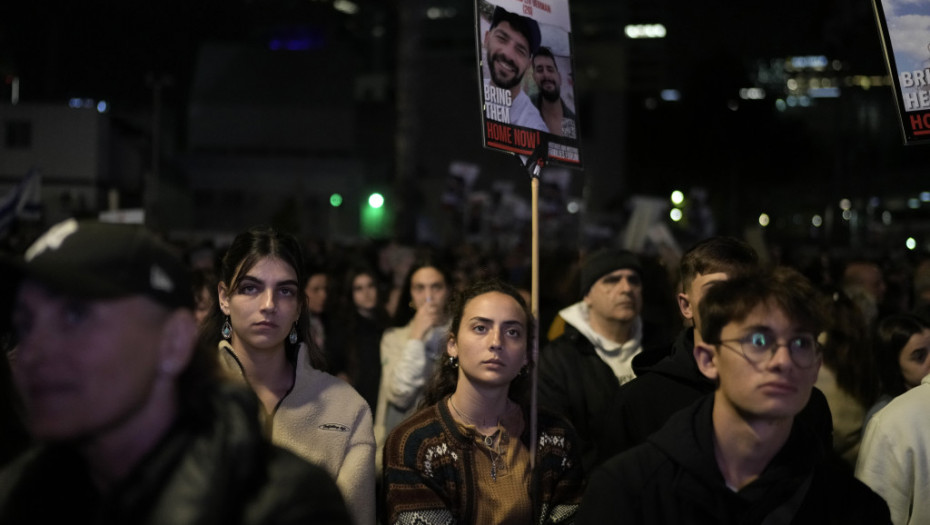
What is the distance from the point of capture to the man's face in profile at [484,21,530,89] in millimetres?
5199

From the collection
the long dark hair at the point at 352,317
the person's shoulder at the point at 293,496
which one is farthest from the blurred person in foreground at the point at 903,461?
the long dark hair at the point at 352,317

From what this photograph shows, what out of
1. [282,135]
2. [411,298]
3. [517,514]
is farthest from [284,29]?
[517,514]

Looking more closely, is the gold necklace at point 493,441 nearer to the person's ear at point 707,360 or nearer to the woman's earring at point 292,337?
the woman's earring at point 292,337

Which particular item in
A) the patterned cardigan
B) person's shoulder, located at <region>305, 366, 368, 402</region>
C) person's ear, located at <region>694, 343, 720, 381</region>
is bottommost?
the patterned cardigan

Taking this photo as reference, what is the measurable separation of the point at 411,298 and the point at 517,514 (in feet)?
13.3

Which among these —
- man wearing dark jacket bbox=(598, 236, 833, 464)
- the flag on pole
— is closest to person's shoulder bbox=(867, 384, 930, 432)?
man wearing dark jacket bbox=(598, 236, 833, 464)

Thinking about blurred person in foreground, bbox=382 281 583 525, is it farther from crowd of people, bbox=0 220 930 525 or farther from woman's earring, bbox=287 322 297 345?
woman's earring, bbox=287 322 297 345

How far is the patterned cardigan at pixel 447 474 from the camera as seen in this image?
434 centimetres

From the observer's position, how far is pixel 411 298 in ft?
27.4

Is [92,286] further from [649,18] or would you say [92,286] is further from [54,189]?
[649,18]

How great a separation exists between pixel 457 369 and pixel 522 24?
1.84 metres

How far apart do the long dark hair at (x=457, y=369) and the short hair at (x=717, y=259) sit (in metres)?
0.78

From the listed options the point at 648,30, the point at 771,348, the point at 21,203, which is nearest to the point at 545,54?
the point at 771,348

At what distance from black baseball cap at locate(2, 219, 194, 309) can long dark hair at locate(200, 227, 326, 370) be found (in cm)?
220
